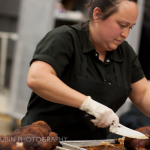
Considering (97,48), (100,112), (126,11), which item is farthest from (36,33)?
(100,112)

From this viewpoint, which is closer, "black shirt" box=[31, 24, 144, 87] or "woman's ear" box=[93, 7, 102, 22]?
"black shirt" box=[31, 24, 144, 87]

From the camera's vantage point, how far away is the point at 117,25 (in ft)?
6.20

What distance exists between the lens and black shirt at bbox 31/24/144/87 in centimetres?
183

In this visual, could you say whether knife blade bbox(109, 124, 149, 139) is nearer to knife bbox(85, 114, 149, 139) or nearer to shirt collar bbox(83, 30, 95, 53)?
knife bbox(85, 114, 149, 139)

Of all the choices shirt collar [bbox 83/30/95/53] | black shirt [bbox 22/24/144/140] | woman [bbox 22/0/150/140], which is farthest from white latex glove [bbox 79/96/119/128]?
shirt collar [bbox 83/30/95/53]

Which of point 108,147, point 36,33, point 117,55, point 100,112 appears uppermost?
point 117,55

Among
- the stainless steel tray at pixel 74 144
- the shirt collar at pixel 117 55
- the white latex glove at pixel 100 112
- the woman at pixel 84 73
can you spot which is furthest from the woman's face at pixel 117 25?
the stainless steel tray at pixel 74 144

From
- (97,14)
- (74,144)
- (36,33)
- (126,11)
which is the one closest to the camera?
(74,144)

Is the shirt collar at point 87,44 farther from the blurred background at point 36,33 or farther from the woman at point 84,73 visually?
the blurred background at point 36,33

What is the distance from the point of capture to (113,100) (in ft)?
6.64

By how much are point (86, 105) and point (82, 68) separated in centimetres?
29

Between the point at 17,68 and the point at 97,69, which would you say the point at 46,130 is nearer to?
the point at 97,69

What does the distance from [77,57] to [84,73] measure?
0.10 m

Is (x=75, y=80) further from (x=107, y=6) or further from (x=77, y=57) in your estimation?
(x=107, y=6)
